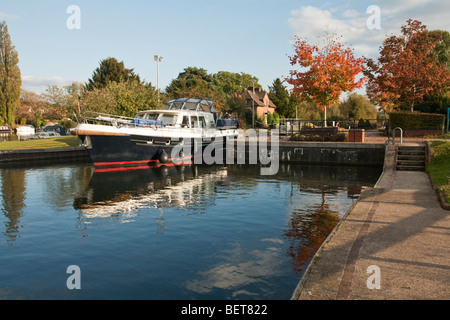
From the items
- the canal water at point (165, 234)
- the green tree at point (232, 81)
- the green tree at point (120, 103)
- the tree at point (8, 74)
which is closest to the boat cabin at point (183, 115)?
the canal water at point (165, 234)

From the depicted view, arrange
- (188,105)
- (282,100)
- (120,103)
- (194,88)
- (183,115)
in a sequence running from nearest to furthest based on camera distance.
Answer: (183,115) < (188,105) < (120,103) < (194,88) < (282,100)

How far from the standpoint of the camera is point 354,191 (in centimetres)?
1514

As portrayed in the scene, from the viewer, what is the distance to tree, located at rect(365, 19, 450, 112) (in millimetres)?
27703

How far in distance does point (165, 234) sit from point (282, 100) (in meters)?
70.9

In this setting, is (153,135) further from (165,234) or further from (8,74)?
(8,74)

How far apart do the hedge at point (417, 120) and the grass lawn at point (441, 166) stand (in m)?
6.31

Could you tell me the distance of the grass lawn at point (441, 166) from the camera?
37.9ft

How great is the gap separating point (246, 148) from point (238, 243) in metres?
18.6

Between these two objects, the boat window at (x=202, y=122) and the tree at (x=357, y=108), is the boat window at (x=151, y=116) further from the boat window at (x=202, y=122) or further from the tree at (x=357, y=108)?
the tree at (x=357, y=108)

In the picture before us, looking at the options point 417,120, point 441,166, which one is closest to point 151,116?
point 441,166

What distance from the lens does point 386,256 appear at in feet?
20.5
